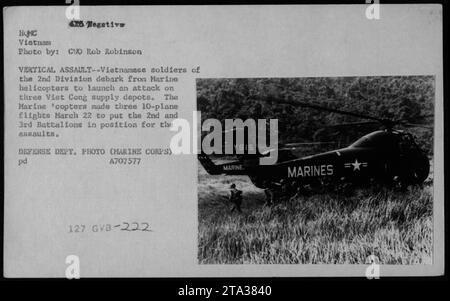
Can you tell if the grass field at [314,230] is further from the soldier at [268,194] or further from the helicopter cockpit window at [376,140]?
the helicopter cockpit window at [376,140]

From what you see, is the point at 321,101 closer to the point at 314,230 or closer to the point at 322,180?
the point at 322,180

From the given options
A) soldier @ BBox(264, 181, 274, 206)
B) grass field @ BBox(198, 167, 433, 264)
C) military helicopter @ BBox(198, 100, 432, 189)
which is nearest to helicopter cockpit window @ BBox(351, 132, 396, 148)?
military helicopter @ BBox(198, 100, 432, 189)

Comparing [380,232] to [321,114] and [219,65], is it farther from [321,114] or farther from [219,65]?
[219,65]

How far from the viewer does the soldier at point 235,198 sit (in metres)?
1.71

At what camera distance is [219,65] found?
5.55 ft

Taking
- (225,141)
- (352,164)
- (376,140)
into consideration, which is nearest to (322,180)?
(352,164)

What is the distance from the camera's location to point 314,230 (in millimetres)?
1707

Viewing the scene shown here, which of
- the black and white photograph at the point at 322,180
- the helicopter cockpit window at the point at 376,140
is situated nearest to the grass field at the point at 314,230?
the black and white photograph at the point at 322,180

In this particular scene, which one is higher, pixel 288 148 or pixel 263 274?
pixel 288 148

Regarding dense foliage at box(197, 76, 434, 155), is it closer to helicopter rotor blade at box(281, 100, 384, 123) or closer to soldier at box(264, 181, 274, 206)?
helicopter rotor blade at box(281, 100, 384, 123)

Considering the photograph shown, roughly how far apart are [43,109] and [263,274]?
83 centimetres

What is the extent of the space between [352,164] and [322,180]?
4.0 inches
